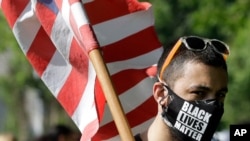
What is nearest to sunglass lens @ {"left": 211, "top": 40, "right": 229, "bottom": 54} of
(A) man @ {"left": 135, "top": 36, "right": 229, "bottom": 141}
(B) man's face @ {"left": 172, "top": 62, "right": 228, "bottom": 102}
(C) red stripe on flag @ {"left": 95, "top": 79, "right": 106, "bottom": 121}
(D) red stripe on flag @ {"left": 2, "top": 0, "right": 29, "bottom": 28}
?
(A) man @ {"left": 135, "top": 36, "right": 229, "bottom": 141}

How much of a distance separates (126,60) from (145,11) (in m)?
0.31

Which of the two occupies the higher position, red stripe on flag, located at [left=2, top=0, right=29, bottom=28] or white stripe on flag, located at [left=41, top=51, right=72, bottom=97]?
red stripe on flag, located at [left=2, top=0, right=29, bottom=28]

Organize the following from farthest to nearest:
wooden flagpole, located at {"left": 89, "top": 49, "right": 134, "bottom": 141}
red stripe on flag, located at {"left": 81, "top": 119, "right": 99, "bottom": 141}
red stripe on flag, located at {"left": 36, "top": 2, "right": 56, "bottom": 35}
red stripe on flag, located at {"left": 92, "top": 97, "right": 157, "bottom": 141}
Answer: red stripe on flag, located at {"left": 92, "top": 97, "right": 157, "bottom": 141} → red stripe on flag, located at {"left": 36, "top": 2, "right": 56, "bottom": 35} → red stripe on flag, located at {"left": 81, "top": 119, "right": 99, "bottom": 141} → wooden flagpole, located at {"left": 89, "top": 49, "right": 134, "bottom": 141}

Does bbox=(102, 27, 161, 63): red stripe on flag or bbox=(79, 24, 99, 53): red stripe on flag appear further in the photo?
bbox=(102, 27, 161, 63): red stripe on flag

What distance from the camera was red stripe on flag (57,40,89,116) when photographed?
6.59 metres

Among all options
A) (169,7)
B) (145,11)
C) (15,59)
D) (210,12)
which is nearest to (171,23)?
(169,7)

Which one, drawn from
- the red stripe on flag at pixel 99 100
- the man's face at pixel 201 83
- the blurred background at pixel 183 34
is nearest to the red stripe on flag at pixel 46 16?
the red stripe on flag at pixel 99 100

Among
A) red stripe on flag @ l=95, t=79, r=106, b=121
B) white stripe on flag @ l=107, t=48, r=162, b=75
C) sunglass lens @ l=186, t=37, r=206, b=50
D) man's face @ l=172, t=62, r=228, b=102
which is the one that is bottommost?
white stripe on flag @ l=107, t=48, r=162, b=75

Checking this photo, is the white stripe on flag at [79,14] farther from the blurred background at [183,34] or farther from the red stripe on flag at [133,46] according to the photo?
the blurred background at [183,34]

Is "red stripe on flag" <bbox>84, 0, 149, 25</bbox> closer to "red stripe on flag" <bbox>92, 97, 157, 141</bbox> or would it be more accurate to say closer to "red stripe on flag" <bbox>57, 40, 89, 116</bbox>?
"red stripe on flag" <bbox>57, 40, 89, 116</bbox>

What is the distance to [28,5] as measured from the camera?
6871 millimetres

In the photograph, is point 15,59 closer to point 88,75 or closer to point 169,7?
point 169,7

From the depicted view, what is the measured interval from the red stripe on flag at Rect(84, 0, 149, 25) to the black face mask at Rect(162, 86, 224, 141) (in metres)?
1.26

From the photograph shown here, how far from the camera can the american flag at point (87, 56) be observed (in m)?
6.54
